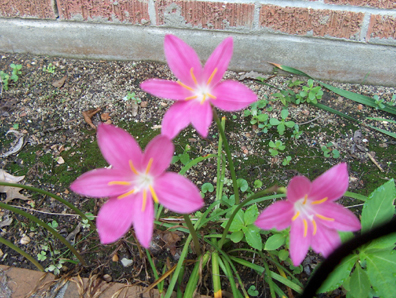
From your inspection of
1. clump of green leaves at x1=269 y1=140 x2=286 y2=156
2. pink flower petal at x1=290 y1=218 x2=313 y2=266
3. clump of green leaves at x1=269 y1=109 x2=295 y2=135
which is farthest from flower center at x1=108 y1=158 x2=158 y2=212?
clump of green leaves at x1=269 y1=109 x2=295 y2=135

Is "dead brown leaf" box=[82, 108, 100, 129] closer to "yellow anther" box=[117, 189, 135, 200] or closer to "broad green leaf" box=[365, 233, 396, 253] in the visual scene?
"yellow anther" box=[117, 189, 135, 200]

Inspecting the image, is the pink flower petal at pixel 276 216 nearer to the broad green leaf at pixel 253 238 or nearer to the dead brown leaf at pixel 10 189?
the broad green leaf at pixel 253 238

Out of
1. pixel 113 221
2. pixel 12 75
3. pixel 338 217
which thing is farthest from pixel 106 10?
pixel 338 217

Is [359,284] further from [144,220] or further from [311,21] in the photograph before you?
[311,21]

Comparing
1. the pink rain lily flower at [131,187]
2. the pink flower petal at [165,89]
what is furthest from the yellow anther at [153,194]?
the pink flower petal at [165,89]

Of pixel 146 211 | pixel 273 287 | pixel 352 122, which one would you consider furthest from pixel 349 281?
pixel 352 122

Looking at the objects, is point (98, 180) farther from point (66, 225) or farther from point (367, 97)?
point (367, 97)
